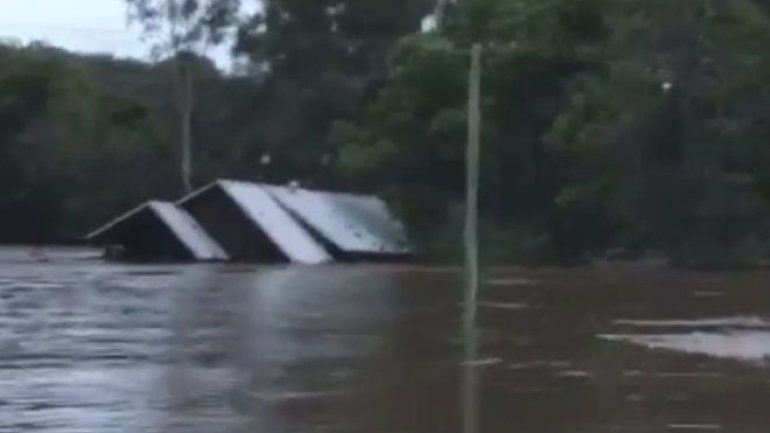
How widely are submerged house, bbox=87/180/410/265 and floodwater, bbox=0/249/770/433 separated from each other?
19443 millimetres

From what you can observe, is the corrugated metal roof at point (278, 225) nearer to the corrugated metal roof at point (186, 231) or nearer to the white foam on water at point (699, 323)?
the corrugated metal roof at point (186, 231)

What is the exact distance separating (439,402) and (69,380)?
2.62 m

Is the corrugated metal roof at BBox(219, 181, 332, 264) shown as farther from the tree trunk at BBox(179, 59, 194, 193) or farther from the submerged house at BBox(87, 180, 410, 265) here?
the tree trunk at BBox(179, 59, 194, 193)

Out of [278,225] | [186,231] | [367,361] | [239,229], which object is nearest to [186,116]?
[239,229]

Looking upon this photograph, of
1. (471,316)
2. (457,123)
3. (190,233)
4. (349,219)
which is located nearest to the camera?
(471,316)

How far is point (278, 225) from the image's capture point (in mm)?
49375

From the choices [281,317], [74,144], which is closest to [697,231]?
[74,144]

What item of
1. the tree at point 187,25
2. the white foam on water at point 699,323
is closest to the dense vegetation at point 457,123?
the tree at point 187,25

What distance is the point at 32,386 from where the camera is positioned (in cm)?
1280

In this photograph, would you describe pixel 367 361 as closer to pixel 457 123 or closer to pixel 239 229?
pixel 239 229

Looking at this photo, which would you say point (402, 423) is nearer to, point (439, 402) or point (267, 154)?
point (439, 402)

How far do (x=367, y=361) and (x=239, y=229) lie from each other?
114ft

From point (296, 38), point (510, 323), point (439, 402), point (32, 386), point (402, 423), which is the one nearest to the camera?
point (402, 423)

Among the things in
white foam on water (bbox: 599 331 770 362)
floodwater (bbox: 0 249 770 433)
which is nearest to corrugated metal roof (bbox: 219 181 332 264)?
floodwater (bbox: 0 249 770 433)
